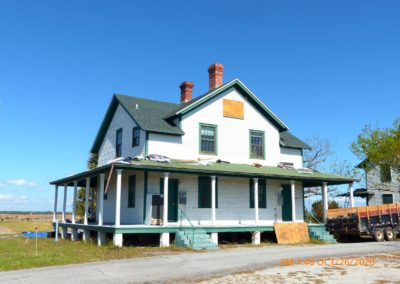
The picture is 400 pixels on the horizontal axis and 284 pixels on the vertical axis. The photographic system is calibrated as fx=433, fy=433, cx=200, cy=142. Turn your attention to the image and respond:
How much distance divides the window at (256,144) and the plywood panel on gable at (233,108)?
1299 mm

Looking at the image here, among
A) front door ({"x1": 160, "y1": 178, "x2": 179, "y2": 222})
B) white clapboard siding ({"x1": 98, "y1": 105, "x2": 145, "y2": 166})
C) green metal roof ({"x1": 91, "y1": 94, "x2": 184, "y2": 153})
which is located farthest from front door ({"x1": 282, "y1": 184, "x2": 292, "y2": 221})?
white clapboard siding ({"x1": 98, "y1": 105, "x2": 145, "y2": 166})

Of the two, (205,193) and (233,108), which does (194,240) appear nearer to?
(205,193)

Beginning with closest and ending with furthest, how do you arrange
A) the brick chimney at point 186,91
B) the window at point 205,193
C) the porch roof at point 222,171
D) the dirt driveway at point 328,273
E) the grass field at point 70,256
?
the dirt driveway at point 328,273, the grass field at point 70,256, the porch roof at point 222,171, the window at point 205,193, the brick chimney at point 186,91

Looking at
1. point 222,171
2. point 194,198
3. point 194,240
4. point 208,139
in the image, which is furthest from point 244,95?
point 194,240

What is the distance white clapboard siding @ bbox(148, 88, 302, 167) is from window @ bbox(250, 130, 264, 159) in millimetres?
247

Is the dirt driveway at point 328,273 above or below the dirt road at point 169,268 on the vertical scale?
below

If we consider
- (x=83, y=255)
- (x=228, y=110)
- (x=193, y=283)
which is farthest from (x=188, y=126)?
(x=193, y=283)

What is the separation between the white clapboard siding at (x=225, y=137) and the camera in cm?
2259

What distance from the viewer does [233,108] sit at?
970 inches

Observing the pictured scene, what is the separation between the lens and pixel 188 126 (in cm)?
2323

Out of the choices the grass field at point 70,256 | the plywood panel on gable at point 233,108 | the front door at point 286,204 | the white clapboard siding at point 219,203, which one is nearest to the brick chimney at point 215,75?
the plywood panel on gable at point 233,108

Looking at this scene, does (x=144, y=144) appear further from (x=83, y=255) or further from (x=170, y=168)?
(x=83, y=255)

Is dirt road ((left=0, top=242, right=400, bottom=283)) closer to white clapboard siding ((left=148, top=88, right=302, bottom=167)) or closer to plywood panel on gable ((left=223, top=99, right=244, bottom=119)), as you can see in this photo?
white clapboard siding ((left=148, top=88, right=302, bottom=167))

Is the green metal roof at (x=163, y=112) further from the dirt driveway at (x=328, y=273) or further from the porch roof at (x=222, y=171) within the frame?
the dirt driveway at (x=328, y=273)
